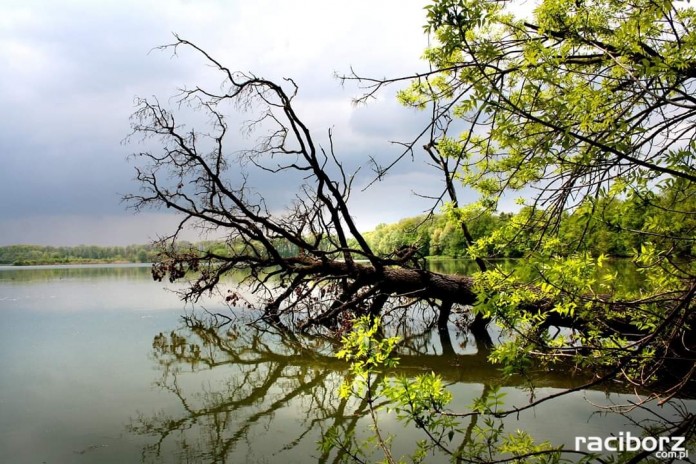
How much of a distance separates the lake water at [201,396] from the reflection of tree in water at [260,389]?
0.05 feet

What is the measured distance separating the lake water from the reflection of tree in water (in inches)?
0.6

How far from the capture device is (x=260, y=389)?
19.2ft

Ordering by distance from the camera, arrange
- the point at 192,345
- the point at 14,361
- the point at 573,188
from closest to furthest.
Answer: the point at 573,188
the point at 14,361
the point at 192,345

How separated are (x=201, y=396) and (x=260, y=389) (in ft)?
2.34

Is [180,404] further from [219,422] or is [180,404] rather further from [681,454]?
[681,454]

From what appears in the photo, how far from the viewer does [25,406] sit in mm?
5117

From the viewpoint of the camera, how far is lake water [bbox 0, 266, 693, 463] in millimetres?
4020

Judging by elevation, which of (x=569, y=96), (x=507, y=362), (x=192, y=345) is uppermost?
(x=569, y=96)

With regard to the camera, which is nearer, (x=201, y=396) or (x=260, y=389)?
(x=201, y=396)

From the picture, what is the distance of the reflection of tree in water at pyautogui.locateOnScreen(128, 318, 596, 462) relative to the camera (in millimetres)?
4027

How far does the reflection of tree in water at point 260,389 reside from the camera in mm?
Answer: 4027

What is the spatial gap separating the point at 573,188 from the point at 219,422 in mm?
3831

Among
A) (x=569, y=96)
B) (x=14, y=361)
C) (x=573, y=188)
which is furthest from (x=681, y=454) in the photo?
(x=14, y=361)

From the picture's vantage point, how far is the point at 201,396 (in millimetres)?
5500
